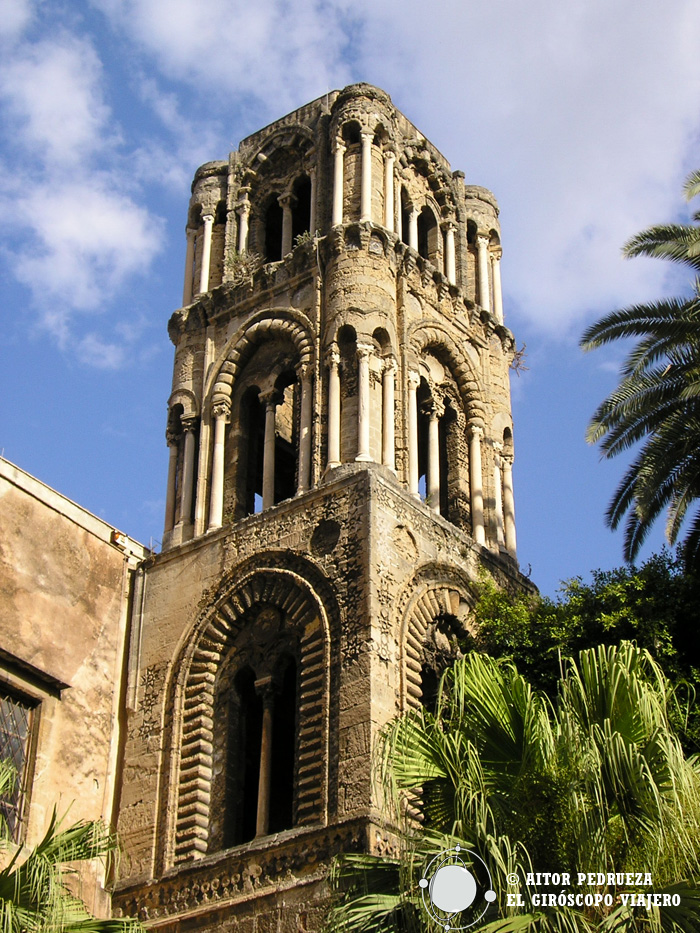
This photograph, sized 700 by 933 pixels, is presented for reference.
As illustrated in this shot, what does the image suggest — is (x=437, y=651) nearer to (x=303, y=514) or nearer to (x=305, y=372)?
(x=303, y=514)

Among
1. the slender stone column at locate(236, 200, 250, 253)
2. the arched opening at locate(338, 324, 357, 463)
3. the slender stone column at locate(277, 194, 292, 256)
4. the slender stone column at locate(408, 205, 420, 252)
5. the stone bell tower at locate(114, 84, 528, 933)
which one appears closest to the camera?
the stone bell tower at locate(114, 84, 528, 933)

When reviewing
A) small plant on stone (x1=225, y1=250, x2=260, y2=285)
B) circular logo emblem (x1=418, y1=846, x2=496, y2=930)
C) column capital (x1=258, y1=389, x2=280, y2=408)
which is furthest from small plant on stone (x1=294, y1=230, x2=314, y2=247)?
circular logo emblem (x1=418, y1=846, x2=496, y2=930)

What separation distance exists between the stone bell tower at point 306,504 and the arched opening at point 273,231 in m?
0.03

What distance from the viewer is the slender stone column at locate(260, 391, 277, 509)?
21.3 m

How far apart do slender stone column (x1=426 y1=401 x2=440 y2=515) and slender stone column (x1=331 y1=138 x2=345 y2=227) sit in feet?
10.4

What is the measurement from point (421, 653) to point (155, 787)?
3.67 metres

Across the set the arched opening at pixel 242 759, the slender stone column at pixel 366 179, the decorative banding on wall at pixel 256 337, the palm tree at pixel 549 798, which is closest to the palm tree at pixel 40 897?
the palm tree at pixel 549 798

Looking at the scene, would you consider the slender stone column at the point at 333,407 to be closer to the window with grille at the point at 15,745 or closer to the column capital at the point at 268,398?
the column capital at the point at 268,398

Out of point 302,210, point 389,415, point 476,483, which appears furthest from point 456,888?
point 302,210

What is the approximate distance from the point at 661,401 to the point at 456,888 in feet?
30.9

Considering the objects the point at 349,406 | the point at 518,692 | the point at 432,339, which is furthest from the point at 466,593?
the point at 518,692

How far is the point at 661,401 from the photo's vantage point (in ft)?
65.2

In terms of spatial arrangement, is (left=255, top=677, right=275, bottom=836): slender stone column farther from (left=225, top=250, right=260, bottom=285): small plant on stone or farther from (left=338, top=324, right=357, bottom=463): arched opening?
(left=225, top=250, right=260, bottom=285): small plant on stone

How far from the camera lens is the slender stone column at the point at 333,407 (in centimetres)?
2062
